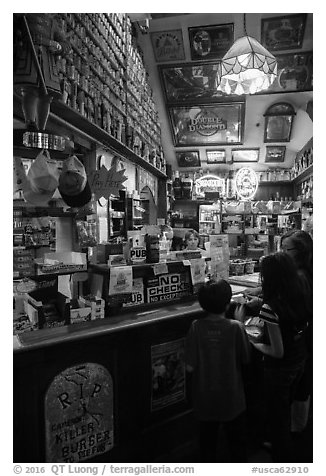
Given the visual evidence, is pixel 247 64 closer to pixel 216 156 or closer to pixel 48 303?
pixel 48 303

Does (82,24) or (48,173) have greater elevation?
(82,24)

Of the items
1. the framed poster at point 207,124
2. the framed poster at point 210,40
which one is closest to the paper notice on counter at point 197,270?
the framed poster at point 210,40

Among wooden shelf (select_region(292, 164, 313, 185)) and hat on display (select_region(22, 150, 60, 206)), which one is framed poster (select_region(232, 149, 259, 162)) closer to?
wooden shelf (select_region(292, 164, 313, 185))

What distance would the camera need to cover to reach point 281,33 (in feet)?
18.7

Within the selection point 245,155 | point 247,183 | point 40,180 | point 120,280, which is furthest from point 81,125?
point 245,155

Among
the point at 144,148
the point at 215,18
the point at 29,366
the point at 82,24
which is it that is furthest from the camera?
the point at 144,148

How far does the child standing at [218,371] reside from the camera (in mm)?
1786

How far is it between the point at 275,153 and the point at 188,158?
234 cm

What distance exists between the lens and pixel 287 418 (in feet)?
6.44

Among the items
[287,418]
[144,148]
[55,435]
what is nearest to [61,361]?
[55,435]

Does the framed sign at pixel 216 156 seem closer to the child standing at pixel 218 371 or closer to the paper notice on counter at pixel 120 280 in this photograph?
the paper notice on counter at pixel 120 280

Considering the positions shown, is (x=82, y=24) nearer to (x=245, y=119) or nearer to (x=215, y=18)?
(x=215, y=18)

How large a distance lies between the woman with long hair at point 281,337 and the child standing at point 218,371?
19cm
